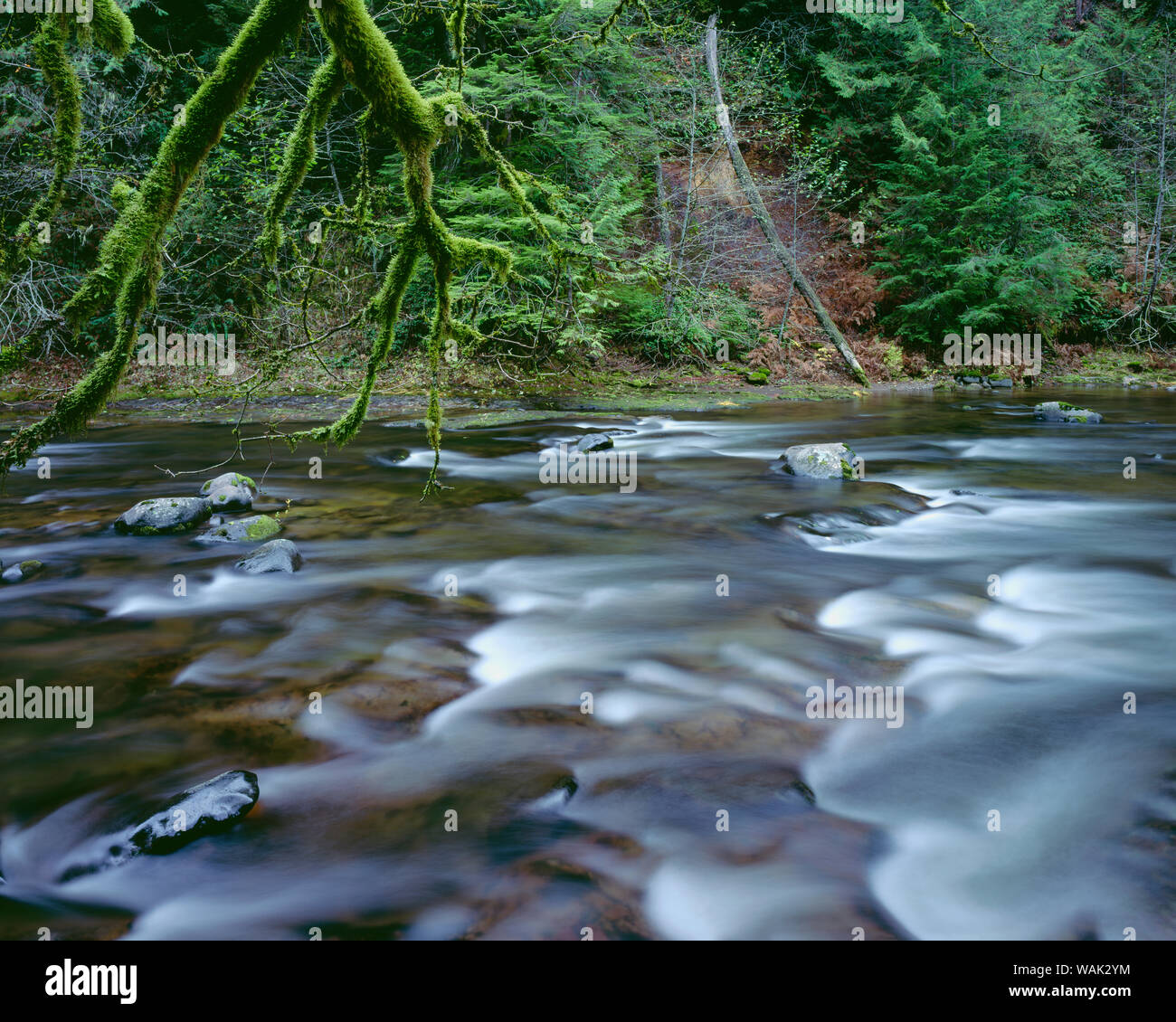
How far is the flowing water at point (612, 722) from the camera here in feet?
9.08

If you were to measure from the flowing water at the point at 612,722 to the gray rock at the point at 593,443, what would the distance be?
2619mm

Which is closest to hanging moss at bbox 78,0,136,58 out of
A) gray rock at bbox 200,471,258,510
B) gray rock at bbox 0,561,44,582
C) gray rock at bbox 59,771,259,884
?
gray rock at bbox 59,771,259,884

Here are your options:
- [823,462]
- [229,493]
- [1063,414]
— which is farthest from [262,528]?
[1063,414]

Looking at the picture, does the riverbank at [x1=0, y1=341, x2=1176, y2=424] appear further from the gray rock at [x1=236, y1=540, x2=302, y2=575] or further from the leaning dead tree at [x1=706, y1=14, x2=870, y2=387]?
the gray rock at [x1=236, y1=540, x2=302, y2=575]

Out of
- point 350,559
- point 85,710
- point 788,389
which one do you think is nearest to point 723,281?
point 788,389

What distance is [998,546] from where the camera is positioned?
701 cm

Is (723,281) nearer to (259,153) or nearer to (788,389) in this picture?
(788,389)

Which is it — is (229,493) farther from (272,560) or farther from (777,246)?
(777,246)

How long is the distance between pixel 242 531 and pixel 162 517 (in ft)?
2.90

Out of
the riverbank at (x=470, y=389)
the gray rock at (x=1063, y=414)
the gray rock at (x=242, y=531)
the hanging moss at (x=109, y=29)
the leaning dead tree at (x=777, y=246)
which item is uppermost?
the leaning dead tree at (x=777, y=246)

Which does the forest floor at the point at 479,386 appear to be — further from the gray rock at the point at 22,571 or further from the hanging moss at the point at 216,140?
the hanging moss at the point at 216,140

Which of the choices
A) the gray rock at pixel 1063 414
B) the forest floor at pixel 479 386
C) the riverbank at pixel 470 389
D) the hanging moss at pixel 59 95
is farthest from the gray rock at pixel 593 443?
the gray rock at pixel 1063 414

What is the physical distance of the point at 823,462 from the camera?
9.38 meters

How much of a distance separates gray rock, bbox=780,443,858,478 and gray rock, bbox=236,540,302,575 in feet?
19.2
